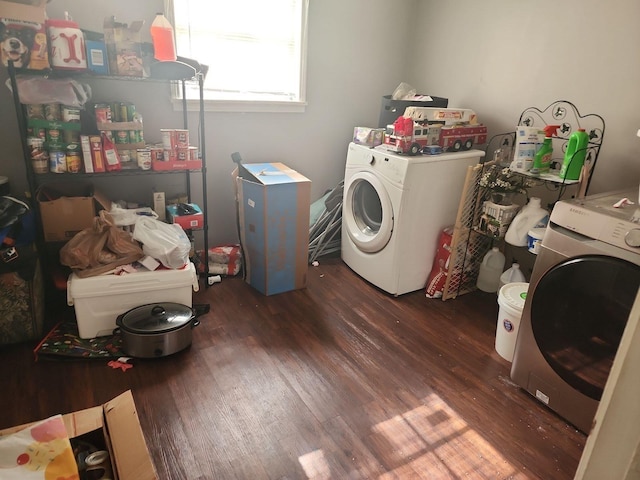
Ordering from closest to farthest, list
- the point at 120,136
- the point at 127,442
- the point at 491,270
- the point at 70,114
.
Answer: the point at 127,442
the point at 70,114
the point at 120,136
the point at 491,270

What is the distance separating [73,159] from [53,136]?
13 cm

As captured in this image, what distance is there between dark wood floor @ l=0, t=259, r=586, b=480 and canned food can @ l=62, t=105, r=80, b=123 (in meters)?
1.08

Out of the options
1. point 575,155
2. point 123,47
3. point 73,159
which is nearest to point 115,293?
point 73,159

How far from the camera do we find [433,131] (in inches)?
95.5

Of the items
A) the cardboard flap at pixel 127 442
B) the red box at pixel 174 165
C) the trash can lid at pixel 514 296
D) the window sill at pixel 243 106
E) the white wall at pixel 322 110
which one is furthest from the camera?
the white wall at pixel 322 110

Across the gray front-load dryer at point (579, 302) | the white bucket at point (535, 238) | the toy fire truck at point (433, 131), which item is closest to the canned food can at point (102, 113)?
the toy fire truck at point (433, 131)

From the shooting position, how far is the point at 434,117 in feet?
8.11

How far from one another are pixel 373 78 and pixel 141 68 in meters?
1.76

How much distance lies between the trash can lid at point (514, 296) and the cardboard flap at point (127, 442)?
160cm

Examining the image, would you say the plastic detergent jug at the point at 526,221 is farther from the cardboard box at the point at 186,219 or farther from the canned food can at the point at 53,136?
the canned food can at the point at 53,136

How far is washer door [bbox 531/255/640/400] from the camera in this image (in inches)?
56.0

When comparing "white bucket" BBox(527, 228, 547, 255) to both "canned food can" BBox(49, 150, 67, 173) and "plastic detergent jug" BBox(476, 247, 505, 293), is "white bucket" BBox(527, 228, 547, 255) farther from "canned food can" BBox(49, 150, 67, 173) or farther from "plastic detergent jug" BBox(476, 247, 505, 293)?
"canned food can" BBox(49, 150, 67, 173)

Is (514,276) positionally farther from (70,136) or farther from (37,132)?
(37,132)

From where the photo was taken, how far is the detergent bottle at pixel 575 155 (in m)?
1.97
